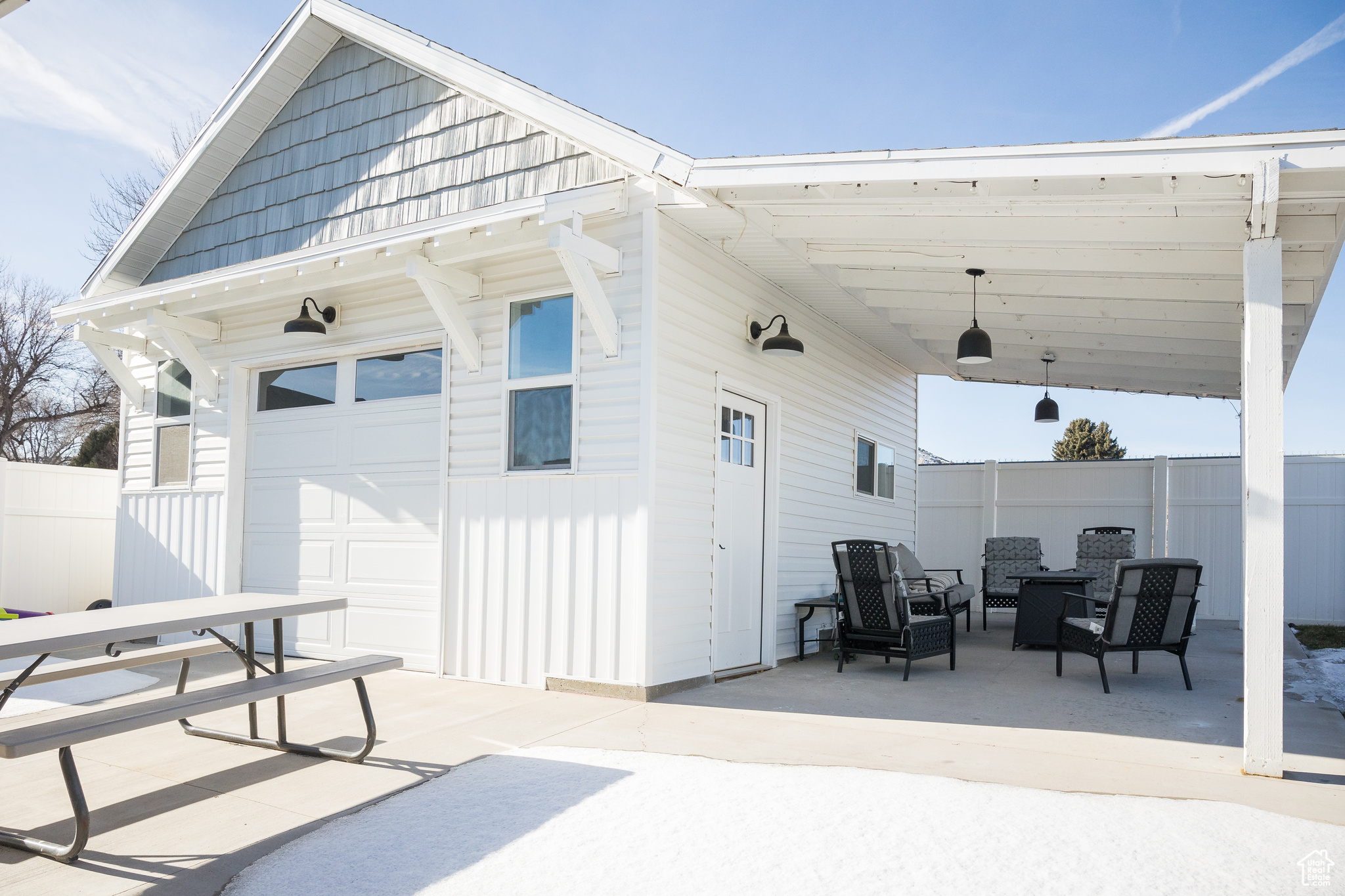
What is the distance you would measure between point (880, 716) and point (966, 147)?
3166mm

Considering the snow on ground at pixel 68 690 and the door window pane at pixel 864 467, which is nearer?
the snow on ground at pixel 68 690

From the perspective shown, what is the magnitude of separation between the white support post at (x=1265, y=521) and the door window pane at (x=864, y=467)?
5.12 meters

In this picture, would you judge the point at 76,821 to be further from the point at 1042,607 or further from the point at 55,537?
the point at 55,537

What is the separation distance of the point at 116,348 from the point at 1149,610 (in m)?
9.11

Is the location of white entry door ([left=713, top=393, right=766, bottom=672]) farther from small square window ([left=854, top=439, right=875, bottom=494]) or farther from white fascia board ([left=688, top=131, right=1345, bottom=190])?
small square window ([left=854, top=439, right=875, bottom=494])

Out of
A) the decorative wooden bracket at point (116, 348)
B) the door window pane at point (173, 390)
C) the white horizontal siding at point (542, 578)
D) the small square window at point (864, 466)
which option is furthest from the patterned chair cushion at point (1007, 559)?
the decorative wooden bracket at point (116, 348)

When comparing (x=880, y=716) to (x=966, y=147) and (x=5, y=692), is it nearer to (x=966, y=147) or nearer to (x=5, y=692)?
(x=966, y=147)

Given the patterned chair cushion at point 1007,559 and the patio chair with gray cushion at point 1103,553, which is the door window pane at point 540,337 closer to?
the patio chair with gray cushion at point 1103,553

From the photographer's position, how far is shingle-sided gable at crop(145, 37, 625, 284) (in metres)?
6.32

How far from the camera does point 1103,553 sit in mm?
9797

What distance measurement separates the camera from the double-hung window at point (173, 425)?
326 inches

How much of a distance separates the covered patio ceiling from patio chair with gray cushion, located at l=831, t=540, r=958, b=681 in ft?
7.05

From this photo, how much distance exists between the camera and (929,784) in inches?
143

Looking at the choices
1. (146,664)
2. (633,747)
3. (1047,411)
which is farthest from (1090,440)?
(146,664)
